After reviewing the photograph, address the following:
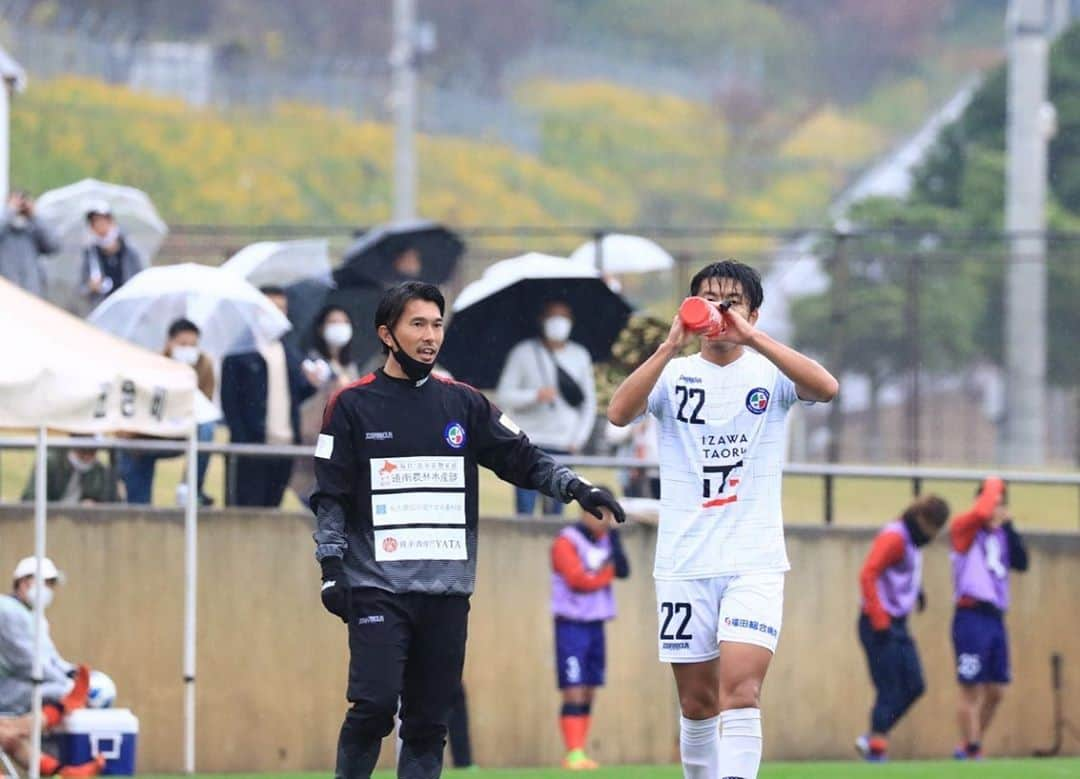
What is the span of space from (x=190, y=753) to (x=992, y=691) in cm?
589

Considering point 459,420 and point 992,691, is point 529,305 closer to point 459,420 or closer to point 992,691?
point 992,691

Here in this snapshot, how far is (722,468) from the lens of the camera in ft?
26.8

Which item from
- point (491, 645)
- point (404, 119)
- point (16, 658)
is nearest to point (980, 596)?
point (491, 645)

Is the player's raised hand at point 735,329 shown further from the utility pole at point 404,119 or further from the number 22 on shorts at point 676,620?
the utility pole at point 404,119

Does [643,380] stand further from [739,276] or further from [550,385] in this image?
[550,385]

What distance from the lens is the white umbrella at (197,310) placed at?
1519 centimetres

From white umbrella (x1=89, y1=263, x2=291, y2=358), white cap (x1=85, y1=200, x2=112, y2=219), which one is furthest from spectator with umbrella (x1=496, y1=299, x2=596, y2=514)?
white cap (x1=85, y1=200, x2=112, y2=219)

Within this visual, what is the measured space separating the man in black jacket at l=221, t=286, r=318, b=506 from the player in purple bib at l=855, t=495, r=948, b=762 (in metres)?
4.10

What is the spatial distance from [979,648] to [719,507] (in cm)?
809

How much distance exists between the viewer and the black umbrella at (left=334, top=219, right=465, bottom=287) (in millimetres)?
17219

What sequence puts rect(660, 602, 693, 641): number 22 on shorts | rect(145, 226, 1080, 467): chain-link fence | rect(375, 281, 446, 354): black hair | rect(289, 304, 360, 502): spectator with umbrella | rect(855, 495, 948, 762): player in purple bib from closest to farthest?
rect(375, 281, 446, 354): black hair < rect(660, 602, 693, 641): number 22 on shorts < rect(855, 495, 948, 762): player in purple bib < rect(289, 304, 360, 502): spectator with umbrella < rect(145, 226, 1080, 467): chain-link fence

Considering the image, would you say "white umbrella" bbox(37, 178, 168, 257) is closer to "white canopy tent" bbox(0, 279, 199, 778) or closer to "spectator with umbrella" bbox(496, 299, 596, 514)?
"spectator with umbrella" bbox(496, 299, 596, 514)

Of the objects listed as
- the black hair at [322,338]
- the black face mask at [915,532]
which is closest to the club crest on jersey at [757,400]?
the black face mask at [915,532]

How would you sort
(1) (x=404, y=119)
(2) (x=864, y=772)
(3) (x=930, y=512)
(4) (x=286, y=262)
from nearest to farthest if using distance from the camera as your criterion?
(2) (x=864, y=772)
(3) (x=930, y=512)
(4) (x=286, y=262)
(1) (x=404, y=119)
